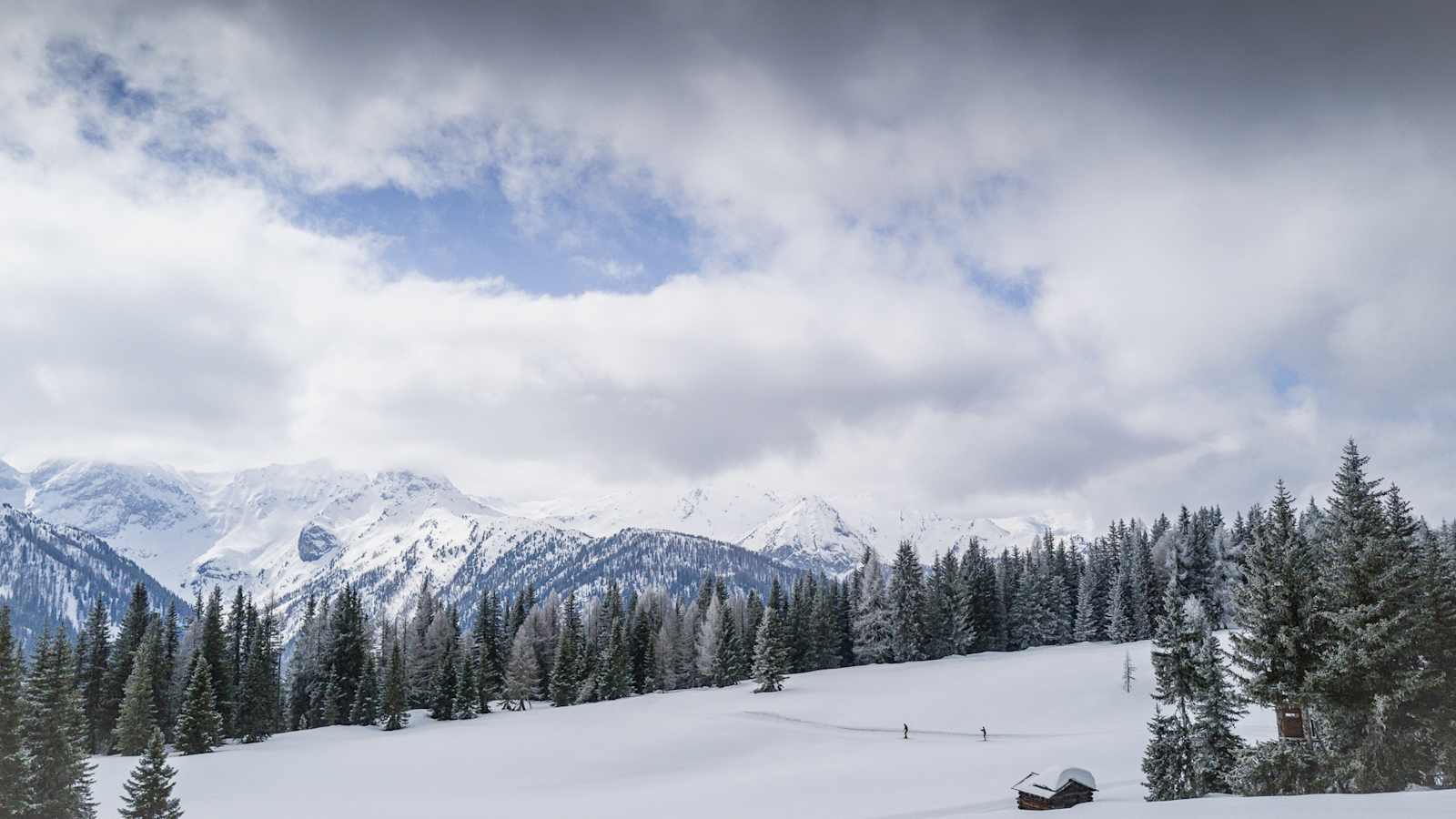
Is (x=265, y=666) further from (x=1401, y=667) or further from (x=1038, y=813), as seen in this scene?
(x=1401, y=667)

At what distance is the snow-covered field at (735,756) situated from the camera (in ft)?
166

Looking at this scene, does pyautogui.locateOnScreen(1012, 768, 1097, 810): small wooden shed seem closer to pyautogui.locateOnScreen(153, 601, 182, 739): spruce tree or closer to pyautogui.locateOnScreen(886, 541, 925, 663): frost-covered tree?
pyautogui.locateOnScreen(886, 541, 925, 663): frost-covered tree

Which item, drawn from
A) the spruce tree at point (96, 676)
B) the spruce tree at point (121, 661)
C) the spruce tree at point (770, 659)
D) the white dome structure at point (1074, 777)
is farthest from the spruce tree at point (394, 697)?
the white dome structure at point (1074, 777)

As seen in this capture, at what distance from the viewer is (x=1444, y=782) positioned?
30781 mm

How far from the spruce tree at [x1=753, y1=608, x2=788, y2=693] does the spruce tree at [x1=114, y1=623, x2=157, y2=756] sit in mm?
56667

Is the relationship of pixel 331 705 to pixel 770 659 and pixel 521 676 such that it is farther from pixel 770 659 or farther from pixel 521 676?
pixel 770 659

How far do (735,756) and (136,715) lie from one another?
5396cm

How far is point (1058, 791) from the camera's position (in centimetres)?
4275

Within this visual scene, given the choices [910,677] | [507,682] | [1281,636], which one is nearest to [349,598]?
[507,682]

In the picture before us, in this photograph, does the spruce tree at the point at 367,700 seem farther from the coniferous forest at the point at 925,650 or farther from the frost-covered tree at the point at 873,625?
the frost-covered tree at the point at 873,625

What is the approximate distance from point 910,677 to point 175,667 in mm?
80336

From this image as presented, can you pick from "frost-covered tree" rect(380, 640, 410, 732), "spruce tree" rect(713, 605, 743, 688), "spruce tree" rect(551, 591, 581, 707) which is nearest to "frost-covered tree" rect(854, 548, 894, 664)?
"spruce tree" rect(713, 605, 743, 688)

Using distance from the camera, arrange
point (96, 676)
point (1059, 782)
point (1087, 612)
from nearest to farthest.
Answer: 1. point (1059, 782)
2. point (96, 676)
3. point (1087, 612)

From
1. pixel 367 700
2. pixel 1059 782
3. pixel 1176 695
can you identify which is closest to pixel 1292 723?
pixel 1176 695
